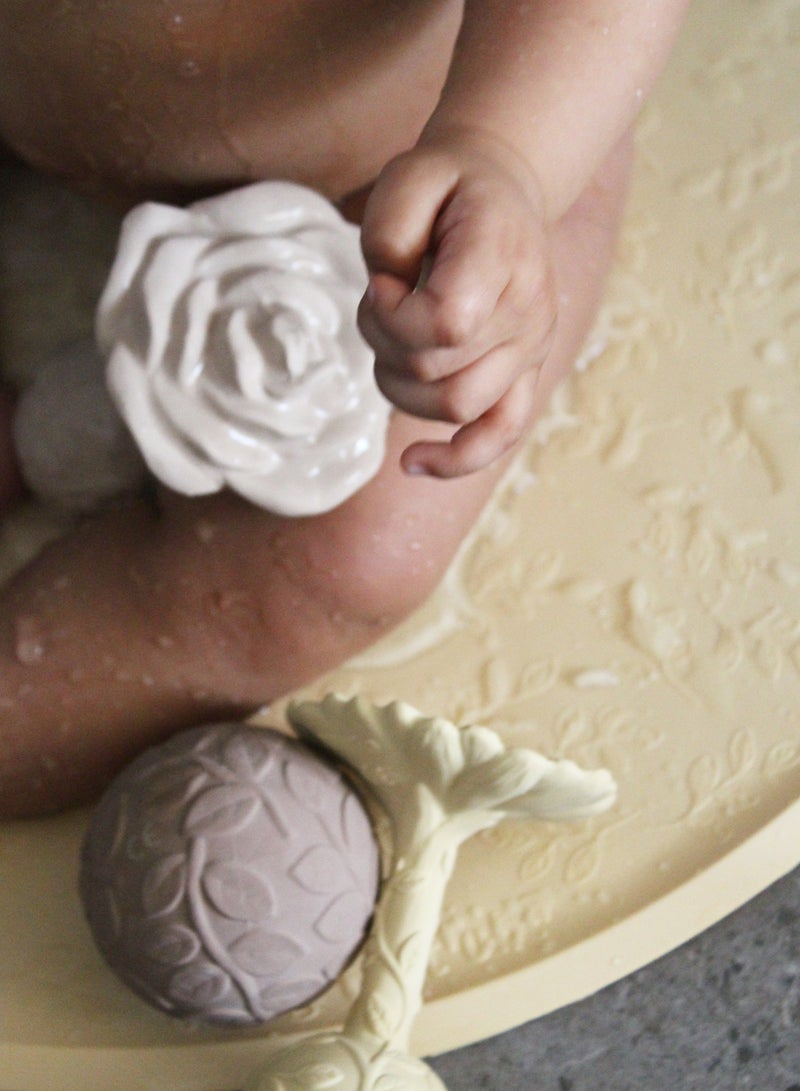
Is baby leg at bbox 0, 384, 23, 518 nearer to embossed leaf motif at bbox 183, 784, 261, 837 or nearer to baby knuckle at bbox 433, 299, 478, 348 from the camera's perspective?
embossed leaf motif at bbox 183, 784, 261, 837

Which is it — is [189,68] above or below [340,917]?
above

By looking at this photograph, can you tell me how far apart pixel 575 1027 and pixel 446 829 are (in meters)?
0.19

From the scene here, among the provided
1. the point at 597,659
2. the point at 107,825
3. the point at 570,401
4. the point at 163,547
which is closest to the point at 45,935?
the point at 107,825

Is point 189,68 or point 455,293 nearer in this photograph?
point 455,293

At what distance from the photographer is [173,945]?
0.60 m

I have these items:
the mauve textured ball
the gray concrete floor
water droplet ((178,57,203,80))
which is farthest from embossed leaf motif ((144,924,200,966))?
water droplet ((178,57,203,80))

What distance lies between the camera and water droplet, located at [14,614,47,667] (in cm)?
70

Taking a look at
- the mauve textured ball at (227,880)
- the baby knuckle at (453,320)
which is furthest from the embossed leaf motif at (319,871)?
→ the baby knuckle at (453,320)

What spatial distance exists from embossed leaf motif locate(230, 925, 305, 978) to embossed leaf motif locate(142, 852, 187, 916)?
0.14 feet

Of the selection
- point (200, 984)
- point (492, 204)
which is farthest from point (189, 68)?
point (200, 984)

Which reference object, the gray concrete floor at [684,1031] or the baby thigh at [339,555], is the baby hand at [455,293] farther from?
the gray concrete floor at [684,1031]

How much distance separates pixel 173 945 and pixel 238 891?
0.15 ft

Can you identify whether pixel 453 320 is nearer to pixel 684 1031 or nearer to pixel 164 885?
pixel 164 885

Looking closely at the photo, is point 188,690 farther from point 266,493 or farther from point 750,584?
point 750,584
